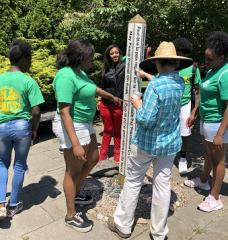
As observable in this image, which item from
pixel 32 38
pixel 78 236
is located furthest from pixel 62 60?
pixel 32 38

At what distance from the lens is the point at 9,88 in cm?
339

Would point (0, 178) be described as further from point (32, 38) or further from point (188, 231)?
point (32, 38)

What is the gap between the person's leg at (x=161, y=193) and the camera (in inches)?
126

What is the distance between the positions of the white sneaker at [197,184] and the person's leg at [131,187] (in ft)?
4.29

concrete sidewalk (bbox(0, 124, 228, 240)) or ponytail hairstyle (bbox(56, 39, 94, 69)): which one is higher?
ponytail hairstyle (bbox(56, 39, 94, 69))

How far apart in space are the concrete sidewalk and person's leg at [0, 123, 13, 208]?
0.95ft

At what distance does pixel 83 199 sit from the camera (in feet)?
13.1

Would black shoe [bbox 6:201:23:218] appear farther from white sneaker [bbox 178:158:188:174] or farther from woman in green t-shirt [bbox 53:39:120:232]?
white sneaker [bbox 178:158:188:174]

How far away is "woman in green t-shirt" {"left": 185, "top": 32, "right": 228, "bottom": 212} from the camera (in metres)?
3.55

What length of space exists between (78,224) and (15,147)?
978mm

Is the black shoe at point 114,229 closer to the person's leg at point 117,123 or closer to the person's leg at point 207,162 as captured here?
the person's leg at point 207,162

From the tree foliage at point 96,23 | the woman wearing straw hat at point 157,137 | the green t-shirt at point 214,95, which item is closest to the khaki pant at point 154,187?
the woman wearing straw hat at point 157,137

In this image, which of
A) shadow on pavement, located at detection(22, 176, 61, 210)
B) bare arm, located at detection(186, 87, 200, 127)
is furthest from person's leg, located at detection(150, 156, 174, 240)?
bare arm, located at detection(186, 87, 200, 127)

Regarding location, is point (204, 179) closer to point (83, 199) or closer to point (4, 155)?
point (83, 199)
